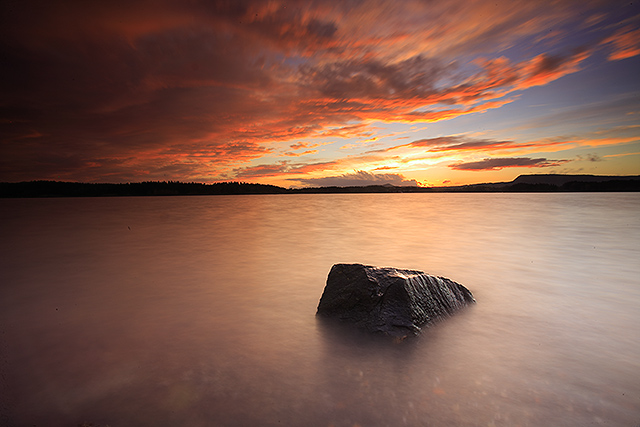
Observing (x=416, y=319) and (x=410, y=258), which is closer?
(x=416, y=319)

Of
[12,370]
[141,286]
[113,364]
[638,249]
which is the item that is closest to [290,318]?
[113,364]

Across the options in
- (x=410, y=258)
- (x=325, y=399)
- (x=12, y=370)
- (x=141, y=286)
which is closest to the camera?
(x=325, y=399)

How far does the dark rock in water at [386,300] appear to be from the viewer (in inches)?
145

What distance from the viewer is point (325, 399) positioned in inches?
99.6

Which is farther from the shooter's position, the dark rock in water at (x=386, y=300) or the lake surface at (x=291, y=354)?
the dark rock in water at (x=386, y=300)

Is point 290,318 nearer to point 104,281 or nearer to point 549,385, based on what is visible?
point 549,385

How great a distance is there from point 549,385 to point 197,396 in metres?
3.01

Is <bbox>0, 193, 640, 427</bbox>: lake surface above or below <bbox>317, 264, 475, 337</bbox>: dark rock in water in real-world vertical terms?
below

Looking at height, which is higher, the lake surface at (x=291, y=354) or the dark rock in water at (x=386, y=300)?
the dark rock in water at (x=386, y=300)

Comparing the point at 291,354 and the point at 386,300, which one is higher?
the point at 386,300

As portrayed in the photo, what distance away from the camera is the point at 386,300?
384cm

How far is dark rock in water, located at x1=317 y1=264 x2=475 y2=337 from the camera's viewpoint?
3.69 meters

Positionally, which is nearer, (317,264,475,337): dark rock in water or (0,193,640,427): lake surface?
(0,193,640,427): lake surface

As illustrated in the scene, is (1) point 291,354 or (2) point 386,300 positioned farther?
(2) point 386,300
